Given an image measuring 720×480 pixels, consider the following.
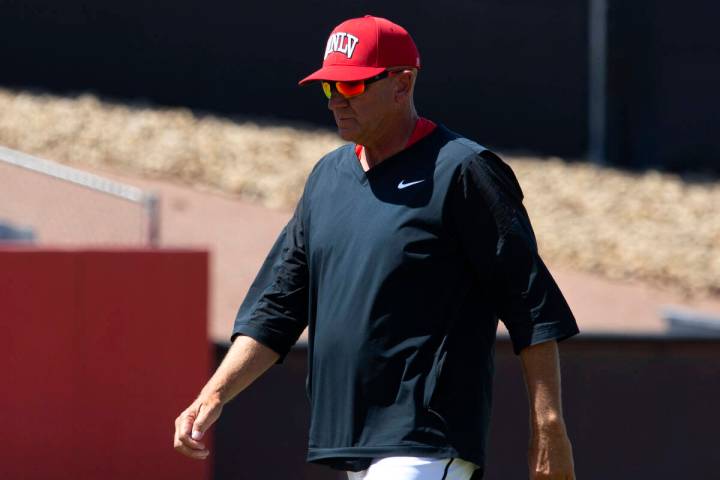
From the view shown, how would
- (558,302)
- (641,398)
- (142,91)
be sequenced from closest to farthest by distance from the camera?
(558,302) < (641,398) < (142,91)

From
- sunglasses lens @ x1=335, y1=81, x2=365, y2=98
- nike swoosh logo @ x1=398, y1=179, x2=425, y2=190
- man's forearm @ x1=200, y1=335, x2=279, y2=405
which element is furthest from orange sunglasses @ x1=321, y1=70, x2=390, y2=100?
man's forearm @ x1=200, y1=335, x2=279, y2=405

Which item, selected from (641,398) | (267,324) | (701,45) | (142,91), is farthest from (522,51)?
(267,324)

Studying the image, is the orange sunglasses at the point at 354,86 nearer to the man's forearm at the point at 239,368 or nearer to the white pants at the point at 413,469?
the man's forearm at the point at 239,368

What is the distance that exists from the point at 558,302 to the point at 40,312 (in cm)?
420

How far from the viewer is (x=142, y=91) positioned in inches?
559

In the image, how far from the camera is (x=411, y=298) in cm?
320

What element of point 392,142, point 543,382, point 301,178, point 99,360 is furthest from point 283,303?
point 301,178

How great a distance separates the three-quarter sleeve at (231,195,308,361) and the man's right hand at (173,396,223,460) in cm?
23

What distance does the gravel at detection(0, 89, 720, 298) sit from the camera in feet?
39.8

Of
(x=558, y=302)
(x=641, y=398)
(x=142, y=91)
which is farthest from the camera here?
(x=142, y=91)

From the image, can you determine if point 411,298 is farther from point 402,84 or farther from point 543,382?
point 402,84

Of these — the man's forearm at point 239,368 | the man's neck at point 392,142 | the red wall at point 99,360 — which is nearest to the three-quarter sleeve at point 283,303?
the man's forearm at point 239,368

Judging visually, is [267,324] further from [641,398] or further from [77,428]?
[641,398]

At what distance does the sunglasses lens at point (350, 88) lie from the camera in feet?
10.7
